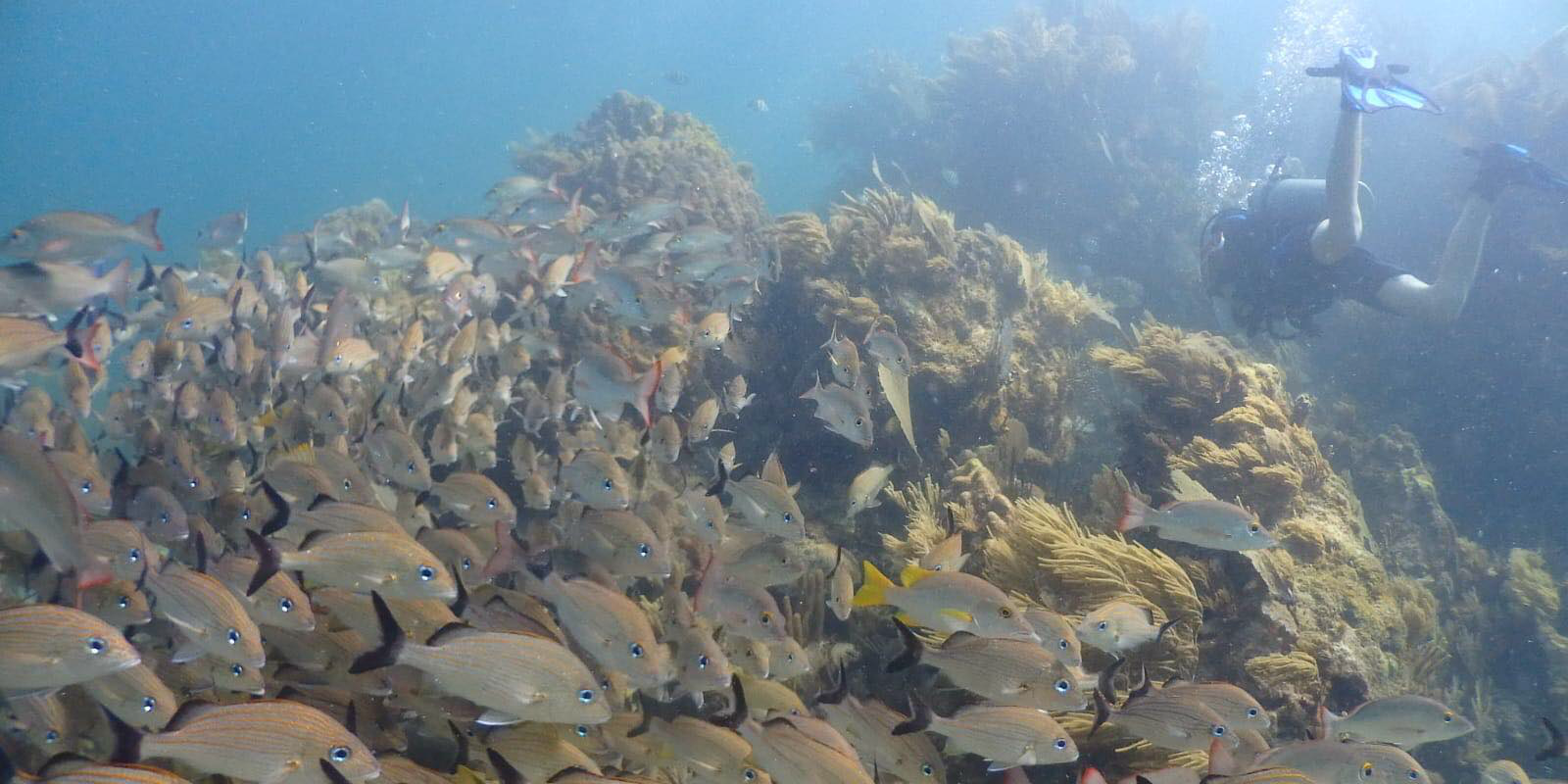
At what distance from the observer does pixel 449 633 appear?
7.54 feet

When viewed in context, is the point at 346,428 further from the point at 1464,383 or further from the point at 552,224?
the point at 1464,383

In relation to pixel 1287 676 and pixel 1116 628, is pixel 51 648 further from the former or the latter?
pixel 1287 676

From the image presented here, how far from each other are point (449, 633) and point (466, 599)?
0.51 metres

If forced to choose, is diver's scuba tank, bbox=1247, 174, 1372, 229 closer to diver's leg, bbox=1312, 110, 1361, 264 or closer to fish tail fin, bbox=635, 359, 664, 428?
diver's leg, bbox=1312, 110, 1361, 264

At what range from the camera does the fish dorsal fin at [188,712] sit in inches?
83.4

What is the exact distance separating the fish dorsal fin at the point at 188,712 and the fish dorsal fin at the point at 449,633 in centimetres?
63

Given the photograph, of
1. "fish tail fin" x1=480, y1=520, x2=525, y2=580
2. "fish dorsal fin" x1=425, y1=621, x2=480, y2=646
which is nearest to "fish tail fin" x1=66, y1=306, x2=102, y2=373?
"fish tail fin" x1=480, y1=520, x2=525, y2=580

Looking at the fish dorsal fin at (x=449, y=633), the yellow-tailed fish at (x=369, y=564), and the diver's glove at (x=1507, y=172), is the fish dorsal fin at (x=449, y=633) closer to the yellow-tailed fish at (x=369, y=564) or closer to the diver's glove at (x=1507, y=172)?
the yellow-tailed fish at (x=369, y=564)

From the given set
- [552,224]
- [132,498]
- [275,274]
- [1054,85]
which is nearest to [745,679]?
[132,498]

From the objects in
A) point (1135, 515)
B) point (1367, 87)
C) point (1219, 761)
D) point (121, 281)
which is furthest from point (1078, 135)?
point (121, 281)

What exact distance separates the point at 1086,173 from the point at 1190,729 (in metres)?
16.5

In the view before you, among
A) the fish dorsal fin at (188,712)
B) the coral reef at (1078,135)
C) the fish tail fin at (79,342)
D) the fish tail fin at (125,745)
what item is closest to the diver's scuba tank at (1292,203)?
the coral reef at (1078,135)

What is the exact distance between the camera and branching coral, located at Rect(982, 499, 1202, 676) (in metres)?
4.09

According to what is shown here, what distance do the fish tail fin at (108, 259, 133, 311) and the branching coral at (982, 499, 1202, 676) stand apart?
6.75 metres
